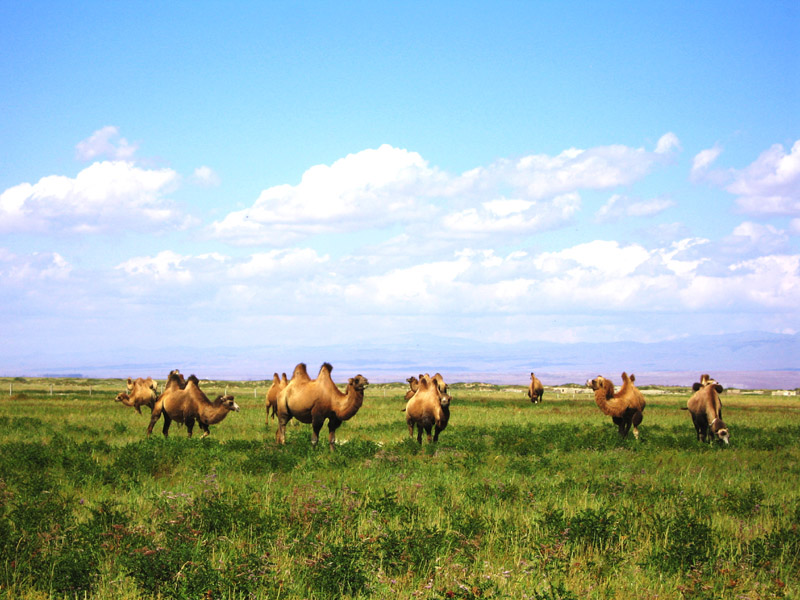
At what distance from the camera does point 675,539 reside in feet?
27.0

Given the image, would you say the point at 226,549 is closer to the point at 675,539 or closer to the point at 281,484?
the point at 281,484

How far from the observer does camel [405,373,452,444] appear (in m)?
19.2

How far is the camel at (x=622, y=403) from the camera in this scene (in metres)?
21.6

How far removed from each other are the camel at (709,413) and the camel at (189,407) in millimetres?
14552

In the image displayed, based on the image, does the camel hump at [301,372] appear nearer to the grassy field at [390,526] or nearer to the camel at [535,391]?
the grassy field at [390,526]

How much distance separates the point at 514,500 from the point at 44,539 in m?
6.70

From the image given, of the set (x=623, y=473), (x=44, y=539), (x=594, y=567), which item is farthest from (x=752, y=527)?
(x=44, y=539)

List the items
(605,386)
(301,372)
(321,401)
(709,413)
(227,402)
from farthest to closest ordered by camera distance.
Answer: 1. (227,402)
2. (605,386)
3. (709,413)
4. (301,372)
5. (321,401)

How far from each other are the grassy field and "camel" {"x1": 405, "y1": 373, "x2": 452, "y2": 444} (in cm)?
289

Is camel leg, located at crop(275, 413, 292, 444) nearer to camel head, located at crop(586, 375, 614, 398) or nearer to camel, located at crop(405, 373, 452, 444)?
camel, located at crop(405, 373, 452, 444)

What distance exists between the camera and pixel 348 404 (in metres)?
18.1

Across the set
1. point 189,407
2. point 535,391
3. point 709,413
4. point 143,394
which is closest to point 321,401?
point 189,407

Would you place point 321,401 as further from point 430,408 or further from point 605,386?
point 605,386

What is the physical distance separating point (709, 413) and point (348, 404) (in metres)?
11.0
